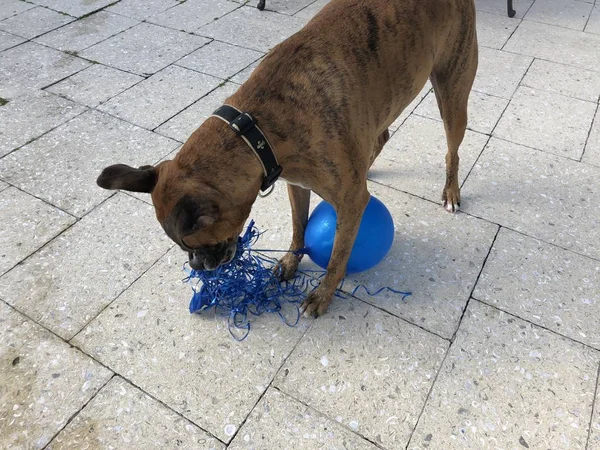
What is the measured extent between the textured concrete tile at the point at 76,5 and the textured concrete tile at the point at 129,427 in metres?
5.43

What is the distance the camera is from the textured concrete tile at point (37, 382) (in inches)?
90.3

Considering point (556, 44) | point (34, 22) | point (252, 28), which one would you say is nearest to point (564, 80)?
point (556, 44)

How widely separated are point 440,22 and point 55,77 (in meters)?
3.98

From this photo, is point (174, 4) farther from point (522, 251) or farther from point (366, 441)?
point (366, 441)

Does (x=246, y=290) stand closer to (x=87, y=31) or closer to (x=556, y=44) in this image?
(x=87, y=31)

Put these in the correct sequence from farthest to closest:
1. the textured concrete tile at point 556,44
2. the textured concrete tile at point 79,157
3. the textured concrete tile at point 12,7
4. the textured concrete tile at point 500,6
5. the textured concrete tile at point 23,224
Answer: the textured concrete tile at point 500,6, the textured concrete tile at point 12,7, the textured concrete tile at point 556,44, the textured concrete tile at point 79,157, the textured concrete tile at point 23,224

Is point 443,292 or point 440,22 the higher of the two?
point 440,22

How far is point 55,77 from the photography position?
15.8 ft

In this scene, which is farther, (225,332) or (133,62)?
(133,62)

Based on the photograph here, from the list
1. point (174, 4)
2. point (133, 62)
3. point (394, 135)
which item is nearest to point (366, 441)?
point (394, 135)

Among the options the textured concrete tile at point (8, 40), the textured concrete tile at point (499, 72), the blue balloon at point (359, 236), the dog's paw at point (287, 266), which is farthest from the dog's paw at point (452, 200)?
the textured concrete tile at point (8, 40)

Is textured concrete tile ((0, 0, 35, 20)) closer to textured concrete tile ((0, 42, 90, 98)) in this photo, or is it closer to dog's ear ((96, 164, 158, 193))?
textured concrete tile ((0, 42, 90, 98))

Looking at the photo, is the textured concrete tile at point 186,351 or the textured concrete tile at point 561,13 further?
Answer: the textured concrete tile at point 561,13

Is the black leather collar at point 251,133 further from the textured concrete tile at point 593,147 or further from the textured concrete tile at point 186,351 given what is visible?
the textured concrete tile at point 593,147
